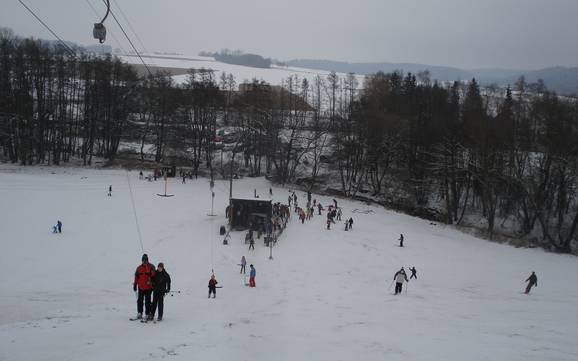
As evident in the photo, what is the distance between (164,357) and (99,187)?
38.6m

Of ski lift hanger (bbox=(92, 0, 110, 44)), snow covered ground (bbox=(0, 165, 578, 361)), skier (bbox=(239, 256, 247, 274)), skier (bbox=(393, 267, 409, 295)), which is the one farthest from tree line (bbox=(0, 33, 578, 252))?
ski lift hanger (bbox=(92, 0, 110, 44))

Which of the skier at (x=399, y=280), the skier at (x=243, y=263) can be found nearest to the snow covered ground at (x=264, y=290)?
the skier at (x=243, y=263)

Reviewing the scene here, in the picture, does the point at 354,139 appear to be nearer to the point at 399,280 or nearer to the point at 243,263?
the point at 243,263

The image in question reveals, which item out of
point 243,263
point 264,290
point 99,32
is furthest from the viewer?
point 243,263

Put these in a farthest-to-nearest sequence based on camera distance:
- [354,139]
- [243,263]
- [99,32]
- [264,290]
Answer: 1. [354,139]
2. [243,263]
3. [264,290]
4. [99,32]

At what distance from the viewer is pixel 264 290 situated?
21.2 metres

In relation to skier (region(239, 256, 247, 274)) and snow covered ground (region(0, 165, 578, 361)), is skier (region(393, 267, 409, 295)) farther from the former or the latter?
skier (region(239, 256, 247, 274))

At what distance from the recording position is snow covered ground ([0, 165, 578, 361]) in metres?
12.1

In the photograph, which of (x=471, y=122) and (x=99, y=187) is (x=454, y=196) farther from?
(x=99, y=187)

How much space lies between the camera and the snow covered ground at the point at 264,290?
12078mm

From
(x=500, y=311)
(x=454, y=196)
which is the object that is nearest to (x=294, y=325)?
(x=500, y=311)

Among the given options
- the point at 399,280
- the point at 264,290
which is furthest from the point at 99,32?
the point at 399,280

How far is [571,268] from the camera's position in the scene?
31844mm

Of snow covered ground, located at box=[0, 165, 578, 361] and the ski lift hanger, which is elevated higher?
the ski lift hanger
